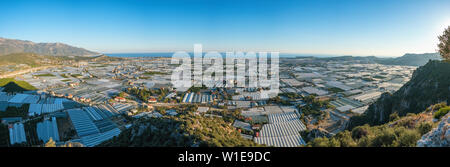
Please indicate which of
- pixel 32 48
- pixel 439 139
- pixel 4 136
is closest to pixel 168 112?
pixel 4 136

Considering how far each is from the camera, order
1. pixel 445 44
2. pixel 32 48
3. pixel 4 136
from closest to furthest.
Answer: pixel 445 44, pixel 4 136, pixel 32 48

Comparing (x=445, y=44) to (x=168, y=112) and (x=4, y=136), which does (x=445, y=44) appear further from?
(x=4, y=136)

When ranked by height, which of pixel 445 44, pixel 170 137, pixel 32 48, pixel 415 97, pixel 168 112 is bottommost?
pixel 168 112

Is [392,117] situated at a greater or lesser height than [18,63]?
lesser

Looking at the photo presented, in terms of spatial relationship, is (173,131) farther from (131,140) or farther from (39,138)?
(39,138)

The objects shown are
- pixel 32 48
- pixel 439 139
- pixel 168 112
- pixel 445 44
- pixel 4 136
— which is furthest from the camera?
pixel 32 48

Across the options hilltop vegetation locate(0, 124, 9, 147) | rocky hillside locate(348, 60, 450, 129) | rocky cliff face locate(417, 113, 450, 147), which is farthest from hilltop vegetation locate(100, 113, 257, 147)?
rocky hillside locate(348, 60, 450, 129)

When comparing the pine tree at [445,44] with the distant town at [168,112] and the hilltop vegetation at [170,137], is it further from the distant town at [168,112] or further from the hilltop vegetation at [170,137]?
the hilltop vegetation at [170,137]
